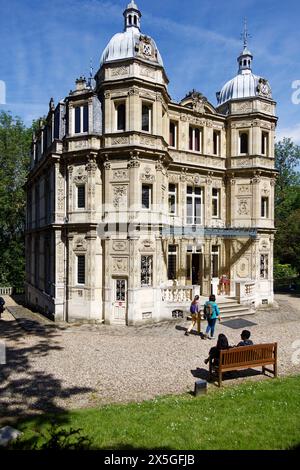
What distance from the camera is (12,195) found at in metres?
36.2

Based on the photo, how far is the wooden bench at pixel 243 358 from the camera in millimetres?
9445

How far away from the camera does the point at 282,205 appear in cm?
4134

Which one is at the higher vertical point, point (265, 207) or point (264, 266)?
point (265, 207)

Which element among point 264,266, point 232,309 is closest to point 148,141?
point 232,309

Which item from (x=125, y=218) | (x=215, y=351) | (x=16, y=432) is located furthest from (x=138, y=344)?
(x=16, y=432)

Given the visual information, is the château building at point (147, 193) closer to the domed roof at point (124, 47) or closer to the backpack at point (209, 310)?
the domed roof at point (124, 47)

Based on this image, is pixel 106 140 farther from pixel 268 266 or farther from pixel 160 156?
pixel 268 266

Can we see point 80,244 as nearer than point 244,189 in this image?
Yes

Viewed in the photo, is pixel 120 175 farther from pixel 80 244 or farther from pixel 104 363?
pixel 104 363

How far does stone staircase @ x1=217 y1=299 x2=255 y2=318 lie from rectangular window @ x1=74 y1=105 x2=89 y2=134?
12.6m

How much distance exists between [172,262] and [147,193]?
5.32 meters

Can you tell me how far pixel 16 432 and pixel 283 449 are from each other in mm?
4961

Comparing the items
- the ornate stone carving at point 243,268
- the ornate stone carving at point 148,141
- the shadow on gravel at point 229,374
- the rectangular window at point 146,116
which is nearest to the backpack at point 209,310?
the shadow on gravel at point 229,374

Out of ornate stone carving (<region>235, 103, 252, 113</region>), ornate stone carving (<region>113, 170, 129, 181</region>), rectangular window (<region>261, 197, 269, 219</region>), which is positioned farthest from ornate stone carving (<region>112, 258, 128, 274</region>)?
ornate stone carving (<region>235, 103, 252, 113</region>)
